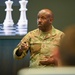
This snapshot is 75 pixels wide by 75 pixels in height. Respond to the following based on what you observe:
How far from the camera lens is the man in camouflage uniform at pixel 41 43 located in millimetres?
2584

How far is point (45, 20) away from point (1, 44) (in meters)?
1.32

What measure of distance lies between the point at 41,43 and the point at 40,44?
2 cm

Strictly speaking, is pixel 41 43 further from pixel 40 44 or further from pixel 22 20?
pixel 22 20

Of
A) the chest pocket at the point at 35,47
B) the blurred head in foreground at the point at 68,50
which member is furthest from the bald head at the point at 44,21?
the blurred head in foreground at the point at 68,50

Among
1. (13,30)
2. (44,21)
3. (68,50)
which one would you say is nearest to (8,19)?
(13,30)

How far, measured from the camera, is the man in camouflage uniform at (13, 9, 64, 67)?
2584mm

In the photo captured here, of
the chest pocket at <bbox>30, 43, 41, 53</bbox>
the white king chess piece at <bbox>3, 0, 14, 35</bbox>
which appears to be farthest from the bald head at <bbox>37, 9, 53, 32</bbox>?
the white king chess piece at <bbox>3, 0, 14, 35</bbox>

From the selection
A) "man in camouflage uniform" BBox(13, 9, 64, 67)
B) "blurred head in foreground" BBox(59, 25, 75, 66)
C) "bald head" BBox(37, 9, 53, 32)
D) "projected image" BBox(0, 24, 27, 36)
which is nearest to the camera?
"blurred head in foreground" BBox(59, 25, 75, 66)

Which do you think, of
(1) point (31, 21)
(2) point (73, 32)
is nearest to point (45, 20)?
(1) point (31, 21)

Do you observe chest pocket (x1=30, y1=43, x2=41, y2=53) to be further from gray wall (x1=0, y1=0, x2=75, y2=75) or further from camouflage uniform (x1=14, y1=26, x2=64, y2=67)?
gray wall (x1=0, y1=0, x2=75, y2=75)

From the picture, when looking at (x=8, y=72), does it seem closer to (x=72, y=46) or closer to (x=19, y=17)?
(x=19, y=17)

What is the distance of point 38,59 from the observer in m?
2.60

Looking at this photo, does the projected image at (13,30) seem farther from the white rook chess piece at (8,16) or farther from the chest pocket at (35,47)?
the chest pocket at (35,47)

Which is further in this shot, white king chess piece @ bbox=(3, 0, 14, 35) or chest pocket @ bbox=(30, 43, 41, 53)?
white king chess piece @ bbox=(3, 0, 14, 35)
